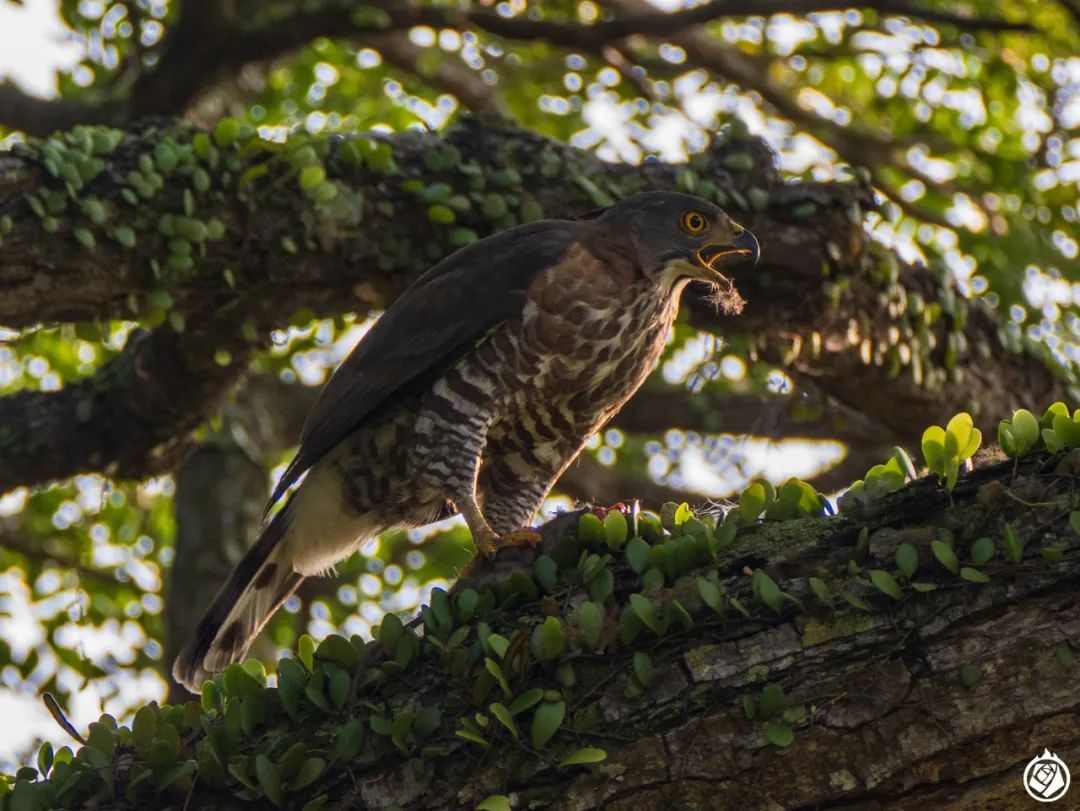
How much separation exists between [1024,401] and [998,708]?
140 inches

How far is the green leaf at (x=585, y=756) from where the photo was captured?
2582 millimetres

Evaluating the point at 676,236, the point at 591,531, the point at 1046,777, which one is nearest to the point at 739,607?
the point at 591,531

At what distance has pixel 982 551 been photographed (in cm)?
254

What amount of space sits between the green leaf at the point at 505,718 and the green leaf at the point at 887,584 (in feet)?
2.45

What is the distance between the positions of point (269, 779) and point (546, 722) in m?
0.60

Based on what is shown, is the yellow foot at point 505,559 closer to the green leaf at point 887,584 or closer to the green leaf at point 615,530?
the green leaf at point 615,530

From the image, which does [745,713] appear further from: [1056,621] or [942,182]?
[942,182]

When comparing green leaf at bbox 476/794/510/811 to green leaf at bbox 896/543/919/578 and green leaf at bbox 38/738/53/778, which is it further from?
green leaf at bbox 38/738/53/778

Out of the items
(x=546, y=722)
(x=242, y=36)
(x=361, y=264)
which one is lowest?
(x=546, y=722)

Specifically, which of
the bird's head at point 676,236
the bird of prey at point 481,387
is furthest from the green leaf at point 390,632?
the bird's head at point 676,236

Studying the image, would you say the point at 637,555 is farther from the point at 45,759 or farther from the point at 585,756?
the point at 45,759

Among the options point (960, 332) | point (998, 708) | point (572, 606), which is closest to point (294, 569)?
point (572, 606)

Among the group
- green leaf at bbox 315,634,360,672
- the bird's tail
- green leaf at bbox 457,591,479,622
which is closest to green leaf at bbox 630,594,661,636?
green leaf at bbox 457,591,479,622

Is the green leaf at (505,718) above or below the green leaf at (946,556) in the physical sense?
below
